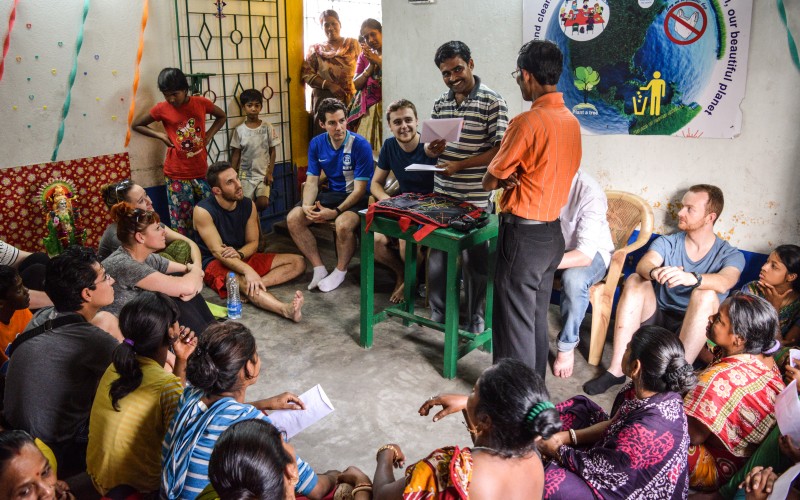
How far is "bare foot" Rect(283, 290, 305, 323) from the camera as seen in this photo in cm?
476

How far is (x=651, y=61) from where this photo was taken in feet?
14.4

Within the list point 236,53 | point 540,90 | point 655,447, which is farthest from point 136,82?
point 655,447

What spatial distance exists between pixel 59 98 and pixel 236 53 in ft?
5.93

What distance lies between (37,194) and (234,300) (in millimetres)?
1938

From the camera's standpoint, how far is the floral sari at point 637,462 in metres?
2.23

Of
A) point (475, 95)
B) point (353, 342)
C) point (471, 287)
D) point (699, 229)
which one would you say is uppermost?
point (475, 95)

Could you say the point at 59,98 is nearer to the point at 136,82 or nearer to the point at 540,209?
the point at 136,82

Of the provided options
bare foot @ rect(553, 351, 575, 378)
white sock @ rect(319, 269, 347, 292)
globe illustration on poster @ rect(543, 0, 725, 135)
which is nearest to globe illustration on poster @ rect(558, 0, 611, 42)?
globe illustration on poster @ rect(543, 0, 725, 135)

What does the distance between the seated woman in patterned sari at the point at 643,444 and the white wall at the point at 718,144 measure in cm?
223

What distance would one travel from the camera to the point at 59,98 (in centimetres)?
549

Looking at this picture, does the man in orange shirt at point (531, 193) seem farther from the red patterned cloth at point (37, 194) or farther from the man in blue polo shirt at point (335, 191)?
the red patterned cloth at point (37, 194)

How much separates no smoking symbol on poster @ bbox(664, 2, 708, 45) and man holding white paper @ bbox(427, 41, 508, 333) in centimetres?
113

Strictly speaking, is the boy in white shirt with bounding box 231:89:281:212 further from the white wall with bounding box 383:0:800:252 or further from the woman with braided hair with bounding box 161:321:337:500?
the woman with braided hair with bounding box 161:321:337:500

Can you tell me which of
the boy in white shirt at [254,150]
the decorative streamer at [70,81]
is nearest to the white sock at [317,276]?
the boy in white shirt at [254,150]
